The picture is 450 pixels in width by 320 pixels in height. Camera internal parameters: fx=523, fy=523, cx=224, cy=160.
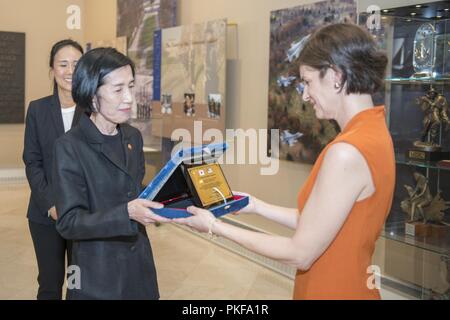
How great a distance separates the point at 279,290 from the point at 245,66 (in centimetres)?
207

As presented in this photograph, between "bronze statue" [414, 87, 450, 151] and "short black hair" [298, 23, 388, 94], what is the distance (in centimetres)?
172

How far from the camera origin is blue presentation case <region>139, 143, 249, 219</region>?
5.44 ft

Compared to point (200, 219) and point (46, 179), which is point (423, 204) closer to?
point (200, 219)

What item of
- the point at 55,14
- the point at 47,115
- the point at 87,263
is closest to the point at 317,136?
the point at 47,115

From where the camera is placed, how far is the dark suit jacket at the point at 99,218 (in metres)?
1.71

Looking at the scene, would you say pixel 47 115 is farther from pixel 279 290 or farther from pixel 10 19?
pixel 10 19

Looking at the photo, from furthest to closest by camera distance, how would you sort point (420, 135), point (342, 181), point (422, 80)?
point (420, 135) < point (422, 80) < point (342, 181)

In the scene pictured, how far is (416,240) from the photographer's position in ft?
10.2

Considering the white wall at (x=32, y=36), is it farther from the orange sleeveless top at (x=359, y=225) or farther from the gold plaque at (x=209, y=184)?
the orange sleeveless top at (x=359, y=225)

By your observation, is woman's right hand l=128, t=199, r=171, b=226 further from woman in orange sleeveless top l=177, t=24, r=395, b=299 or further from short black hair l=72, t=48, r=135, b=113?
short black hair l=72, t=48, r=135, b=113

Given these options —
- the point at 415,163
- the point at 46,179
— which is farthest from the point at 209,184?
the point at 415,163

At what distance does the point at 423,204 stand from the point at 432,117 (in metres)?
0.52

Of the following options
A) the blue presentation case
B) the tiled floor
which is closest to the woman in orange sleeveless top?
the blue presentation case

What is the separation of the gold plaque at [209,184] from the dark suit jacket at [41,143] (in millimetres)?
1012
